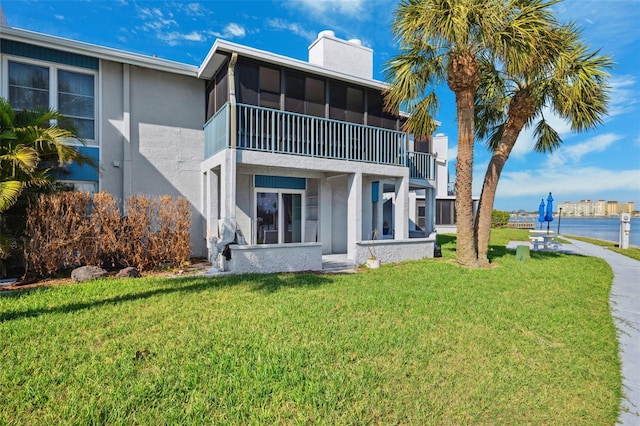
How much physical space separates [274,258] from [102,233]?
4.49 metres

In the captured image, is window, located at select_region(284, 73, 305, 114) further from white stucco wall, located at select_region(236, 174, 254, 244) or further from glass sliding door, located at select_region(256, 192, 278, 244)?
glass sliding door, located at select_region(256, 192, 278, 244)

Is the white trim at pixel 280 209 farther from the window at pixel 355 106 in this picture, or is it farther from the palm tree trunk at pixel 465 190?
the palm tree trunk at pixel 465 190

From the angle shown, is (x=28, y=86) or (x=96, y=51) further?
(x=96, y=51)

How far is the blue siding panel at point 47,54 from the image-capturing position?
927 centimetres

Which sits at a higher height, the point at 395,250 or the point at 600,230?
the point at 395,250

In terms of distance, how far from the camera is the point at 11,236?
7.68 m

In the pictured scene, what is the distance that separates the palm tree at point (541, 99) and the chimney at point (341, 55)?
15.6ft

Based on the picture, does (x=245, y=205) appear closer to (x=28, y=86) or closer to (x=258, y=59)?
(x=258, y=59)

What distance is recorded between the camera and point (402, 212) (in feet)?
40.5

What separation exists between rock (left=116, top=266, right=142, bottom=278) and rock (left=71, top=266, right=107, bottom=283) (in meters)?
0.40

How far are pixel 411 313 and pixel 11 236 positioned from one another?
9.20m

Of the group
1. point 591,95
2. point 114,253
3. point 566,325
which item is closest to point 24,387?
point 114,253

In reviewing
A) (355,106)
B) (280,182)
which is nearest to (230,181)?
(280,182)

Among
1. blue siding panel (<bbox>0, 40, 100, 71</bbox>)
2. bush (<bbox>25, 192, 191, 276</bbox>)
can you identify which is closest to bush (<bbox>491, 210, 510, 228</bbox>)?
bush (<bbox>25, 192, 191, 276</bbox>)
